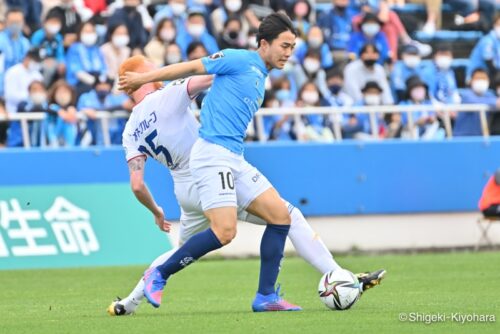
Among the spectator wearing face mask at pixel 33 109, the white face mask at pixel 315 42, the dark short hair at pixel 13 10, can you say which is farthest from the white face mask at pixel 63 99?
the white face mask at pixel 315 42

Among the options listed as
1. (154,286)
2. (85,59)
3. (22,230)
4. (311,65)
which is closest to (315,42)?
(311,65)

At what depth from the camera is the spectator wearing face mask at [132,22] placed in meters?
21.5

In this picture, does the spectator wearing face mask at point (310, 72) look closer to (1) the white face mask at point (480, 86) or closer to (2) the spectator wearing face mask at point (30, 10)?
(1) the white face mask at point (480, 86)

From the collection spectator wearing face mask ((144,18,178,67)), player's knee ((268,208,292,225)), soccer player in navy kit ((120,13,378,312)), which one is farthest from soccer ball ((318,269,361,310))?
Result: spectator wearing face mask ((144,18,178,67))

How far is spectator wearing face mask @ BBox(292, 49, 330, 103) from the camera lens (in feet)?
70.5

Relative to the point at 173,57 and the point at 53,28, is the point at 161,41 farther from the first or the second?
the point at 53,28

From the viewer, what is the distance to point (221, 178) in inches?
417

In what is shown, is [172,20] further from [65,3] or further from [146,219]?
[146,219]

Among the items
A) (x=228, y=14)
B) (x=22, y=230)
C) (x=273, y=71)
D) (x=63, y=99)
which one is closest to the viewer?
(x=22, y=230)

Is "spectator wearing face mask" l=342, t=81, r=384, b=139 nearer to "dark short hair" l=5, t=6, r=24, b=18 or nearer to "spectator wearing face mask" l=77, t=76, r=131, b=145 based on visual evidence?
"spectator wearing face mask" l=77, t=76, r=131, b=145

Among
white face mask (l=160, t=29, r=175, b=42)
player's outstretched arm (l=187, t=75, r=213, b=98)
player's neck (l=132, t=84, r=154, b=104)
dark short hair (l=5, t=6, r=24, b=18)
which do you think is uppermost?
player's outstretched arm (l=187, t=75, r=213, b=98)

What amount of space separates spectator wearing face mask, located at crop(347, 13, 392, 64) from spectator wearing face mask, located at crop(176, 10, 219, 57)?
2.49 metres

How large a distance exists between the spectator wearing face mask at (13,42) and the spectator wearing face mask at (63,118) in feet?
5.78

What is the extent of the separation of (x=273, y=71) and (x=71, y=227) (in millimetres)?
5130
